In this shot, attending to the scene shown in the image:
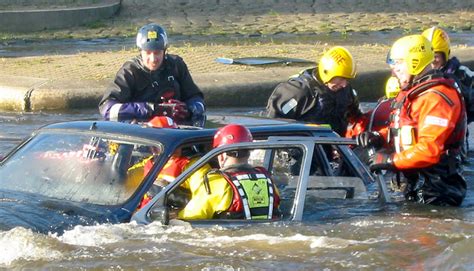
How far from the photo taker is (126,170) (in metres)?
7.19

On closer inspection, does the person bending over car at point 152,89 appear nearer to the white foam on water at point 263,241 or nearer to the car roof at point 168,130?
the car roof at point 168,130

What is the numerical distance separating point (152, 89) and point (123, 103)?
Answer: 331mm

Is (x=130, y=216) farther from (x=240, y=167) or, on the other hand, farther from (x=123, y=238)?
(x=240, y=167)

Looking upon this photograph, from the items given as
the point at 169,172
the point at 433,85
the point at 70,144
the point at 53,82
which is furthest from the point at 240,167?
the point at 53,82

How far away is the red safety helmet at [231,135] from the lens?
7137 millimetres

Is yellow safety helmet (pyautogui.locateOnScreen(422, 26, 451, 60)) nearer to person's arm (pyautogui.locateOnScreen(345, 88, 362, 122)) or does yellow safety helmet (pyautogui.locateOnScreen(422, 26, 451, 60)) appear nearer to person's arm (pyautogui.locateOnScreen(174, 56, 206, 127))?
person's arm (pyautogui.locateOnScreen(345, 88, 362, 122))

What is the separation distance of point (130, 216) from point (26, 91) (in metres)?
8.09

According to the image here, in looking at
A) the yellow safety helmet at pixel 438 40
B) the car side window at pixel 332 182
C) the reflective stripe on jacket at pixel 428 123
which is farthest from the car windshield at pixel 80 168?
the yellow safety helmet at pixel 438 40

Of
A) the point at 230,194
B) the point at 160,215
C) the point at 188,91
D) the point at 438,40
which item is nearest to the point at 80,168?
the point at 160,215

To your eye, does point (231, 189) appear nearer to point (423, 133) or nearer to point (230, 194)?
point (230, 194)

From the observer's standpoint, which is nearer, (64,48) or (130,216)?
(130,216)

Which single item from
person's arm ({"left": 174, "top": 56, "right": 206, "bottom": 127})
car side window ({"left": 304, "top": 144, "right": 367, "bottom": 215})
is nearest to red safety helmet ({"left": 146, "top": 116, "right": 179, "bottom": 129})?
car side window ({"left": 304, "top": 144, "right": 367, "bottom": 215})

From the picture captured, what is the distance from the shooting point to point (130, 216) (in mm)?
6941

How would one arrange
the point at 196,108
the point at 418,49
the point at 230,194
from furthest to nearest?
1. the point at 196,108
2. the point at 418,49
3. the point at 230,194
